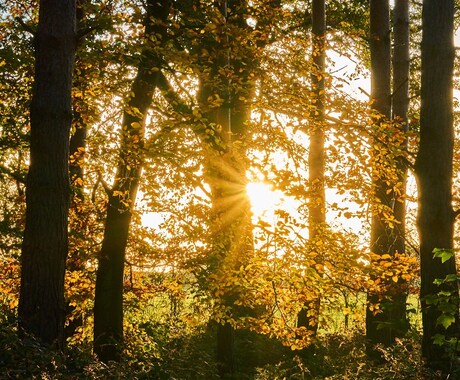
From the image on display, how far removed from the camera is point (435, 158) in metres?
5.26

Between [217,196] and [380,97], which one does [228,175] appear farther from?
[380,97]

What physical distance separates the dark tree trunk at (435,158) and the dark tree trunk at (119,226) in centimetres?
430

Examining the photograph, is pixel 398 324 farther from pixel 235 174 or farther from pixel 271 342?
pixel 271 342

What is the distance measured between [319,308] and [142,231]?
15.0 feet

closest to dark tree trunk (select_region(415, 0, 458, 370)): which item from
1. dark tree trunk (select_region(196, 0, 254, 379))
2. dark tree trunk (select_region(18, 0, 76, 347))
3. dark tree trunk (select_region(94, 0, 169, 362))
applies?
dark tree trunk (select_region(196, 0, 254, 379))

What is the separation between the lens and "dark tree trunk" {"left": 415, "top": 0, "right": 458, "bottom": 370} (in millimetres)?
5207

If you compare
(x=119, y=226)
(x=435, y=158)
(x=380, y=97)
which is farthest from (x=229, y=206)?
(x=435, y=158)

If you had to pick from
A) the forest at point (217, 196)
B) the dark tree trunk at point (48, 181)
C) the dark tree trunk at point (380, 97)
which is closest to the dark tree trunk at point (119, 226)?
the forest at point (217, 196)

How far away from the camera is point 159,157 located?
297 inches

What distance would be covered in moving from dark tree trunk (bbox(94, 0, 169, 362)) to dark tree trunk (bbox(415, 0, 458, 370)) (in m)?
4.30

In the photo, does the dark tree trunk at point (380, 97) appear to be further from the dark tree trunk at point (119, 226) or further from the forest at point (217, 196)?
the dark tree trunk at point (119, 226)

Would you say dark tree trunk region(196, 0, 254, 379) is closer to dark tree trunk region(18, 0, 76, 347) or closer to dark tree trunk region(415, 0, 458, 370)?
dark tree trunk region(18, 0, 76, 347)

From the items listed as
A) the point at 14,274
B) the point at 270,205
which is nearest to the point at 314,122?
the point at 270,205

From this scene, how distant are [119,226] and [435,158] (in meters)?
5.47
